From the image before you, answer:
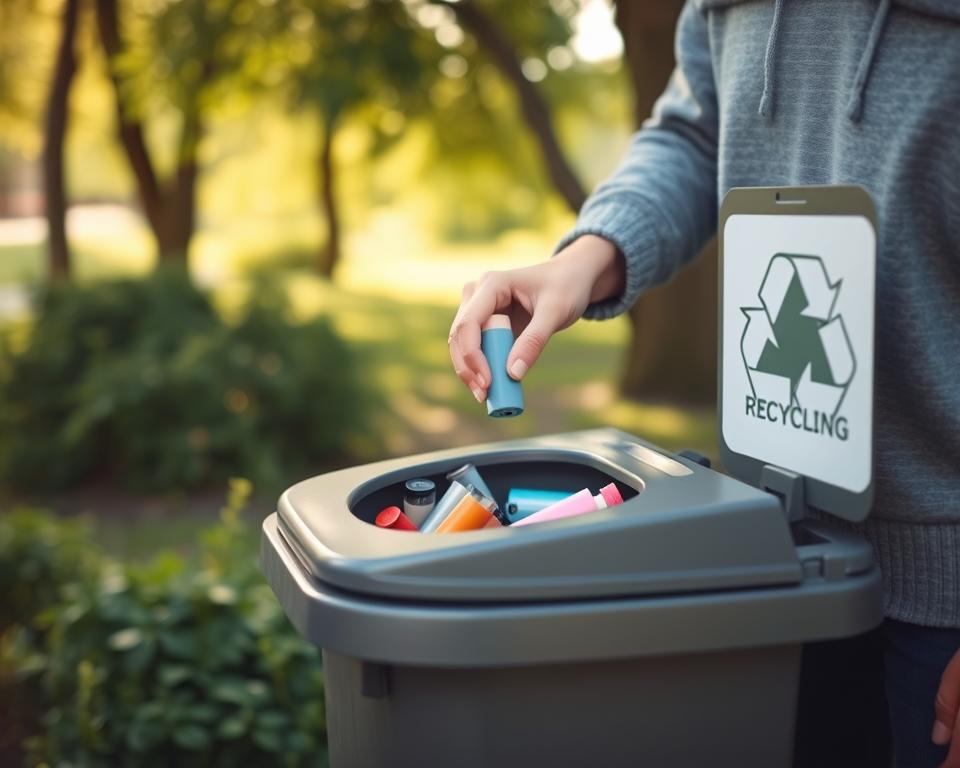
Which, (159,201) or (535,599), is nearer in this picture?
(535,599)

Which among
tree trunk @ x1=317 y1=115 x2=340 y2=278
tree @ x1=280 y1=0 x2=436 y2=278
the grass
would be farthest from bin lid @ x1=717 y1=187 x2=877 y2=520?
tree trunk @ x1=317 y1=115 x2=340 y2=278

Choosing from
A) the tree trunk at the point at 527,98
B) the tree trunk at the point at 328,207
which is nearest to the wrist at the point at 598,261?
the tree trunk at the point at 527,98

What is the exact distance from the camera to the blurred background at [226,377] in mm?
2590

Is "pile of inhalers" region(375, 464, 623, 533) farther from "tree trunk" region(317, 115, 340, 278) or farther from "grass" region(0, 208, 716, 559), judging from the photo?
"tree trunk" region(317, 115, 340, 278)

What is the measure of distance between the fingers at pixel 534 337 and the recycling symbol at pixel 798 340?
0.71 feet

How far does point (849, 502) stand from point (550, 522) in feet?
0.98

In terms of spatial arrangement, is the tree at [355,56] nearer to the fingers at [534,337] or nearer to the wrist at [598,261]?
the wrist at [598,261]

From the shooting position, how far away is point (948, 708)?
1.18m

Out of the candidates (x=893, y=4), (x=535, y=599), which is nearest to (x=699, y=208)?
(x=893, y=4)

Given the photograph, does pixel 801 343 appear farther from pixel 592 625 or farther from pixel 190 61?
pixel 190 61

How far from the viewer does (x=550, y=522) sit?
108 cm

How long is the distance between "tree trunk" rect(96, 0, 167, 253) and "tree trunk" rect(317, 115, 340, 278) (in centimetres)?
414

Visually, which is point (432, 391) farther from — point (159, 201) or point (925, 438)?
point (925, 438)

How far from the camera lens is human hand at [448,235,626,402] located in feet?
4.10
